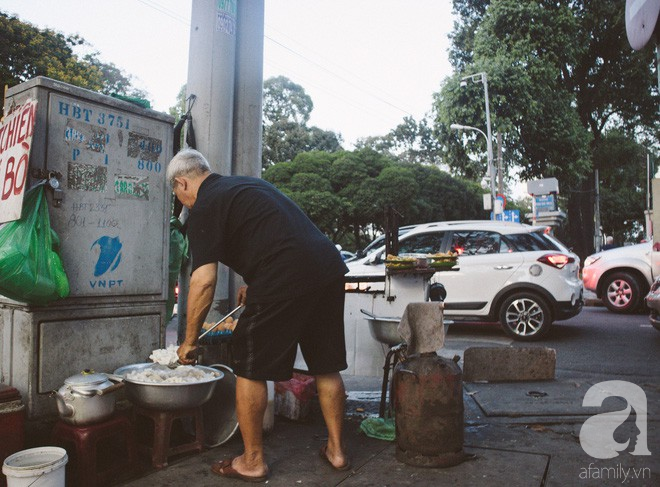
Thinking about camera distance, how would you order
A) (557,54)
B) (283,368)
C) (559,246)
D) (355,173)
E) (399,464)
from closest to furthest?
1. (283,368)
2. (399,464)
3. (559,246)
4. (557,54)
5. (355,173)

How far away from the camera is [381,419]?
4.12m

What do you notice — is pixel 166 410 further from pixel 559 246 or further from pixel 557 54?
pixel 557 54

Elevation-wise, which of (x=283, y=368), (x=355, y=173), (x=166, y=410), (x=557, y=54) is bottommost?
(x=166, y=410)

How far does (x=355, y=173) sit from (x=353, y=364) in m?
22.4

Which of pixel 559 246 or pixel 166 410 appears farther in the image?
pixel 559 246

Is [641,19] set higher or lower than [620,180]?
lower

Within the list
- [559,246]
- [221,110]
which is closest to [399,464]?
[221,110]

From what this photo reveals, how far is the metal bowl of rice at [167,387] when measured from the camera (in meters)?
3.24

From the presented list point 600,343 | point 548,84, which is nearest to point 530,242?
point 600,343

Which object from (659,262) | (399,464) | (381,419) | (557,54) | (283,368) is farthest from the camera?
(557,54)

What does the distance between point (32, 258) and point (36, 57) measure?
19282 mm

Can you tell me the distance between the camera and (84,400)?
3086 millimetres

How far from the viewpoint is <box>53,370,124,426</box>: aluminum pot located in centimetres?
308

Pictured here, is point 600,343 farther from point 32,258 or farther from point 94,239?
point 32,258
